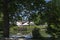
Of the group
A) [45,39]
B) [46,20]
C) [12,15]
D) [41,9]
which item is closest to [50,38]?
[45,39]

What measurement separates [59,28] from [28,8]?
1.59 m

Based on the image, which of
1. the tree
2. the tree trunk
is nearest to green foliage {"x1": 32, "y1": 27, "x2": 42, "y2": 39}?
the tree

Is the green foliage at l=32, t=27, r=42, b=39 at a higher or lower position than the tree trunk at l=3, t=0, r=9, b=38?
lower

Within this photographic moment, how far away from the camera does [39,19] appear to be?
26.0 ft

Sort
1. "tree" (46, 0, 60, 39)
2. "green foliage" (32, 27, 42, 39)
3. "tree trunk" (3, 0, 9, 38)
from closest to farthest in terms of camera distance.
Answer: "tree trunk" (3, 0, 9, 38), "tree" (46, 0, 60, 39), "green foliage" (32, 27, 42, 39)

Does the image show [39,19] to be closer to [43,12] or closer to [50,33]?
[43,12]

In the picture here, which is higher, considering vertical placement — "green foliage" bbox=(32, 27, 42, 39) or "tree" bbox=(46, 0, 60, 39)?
"tree" bbox=(46, 0, 60, 39)

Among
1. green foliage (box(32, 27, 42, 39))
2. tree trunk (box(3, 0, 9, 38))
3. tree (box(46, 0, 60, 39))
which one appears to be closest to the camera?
tree trunk (box(3, 0, 9, 38))

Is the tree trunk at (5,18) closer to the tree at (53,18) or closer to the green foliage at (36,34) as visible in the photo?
the green foliage at (36,34)

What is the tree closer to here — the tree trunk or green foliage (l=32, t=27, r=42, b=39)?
green foliage (l=32, t=27, r=42, b=39)

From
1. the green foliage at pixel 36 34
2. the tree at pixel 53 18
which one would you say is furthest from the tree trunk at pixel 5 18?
the tree at pixel 53 18

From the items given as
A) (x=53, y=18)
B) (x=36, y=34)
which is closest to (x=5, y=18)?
(x=36, y=34)

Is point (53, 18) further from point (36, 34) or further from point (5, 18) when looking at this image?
point (5, 18)

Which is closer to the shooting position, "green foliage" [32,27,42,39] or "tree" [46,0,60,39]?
"tree" [46,0,60,39]
